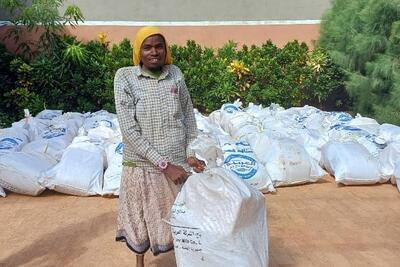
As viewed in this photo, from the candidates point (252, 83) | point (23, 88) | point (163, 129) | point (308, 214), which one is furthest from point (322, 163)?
point (23, 88)

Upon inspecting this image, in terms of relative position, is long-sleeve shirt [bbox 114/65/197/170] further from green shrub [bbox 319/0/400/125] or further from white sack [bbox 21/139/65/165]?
green shrub [bbox 319/0/400/125]

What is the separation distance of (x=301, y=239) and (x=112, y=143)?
8.41 feet

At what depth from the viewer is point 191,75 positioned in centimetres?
961

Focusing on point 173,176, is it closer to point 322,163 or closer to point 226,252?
point 226,252

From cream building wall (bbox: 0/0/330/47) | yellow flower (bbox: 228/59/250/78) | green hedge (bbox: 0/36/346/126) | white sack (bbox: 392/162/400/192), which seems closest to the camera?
white sack (bbox: 392/162/400/192)

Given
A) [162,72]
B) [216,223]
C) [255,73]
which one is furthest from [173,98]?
[255,73]

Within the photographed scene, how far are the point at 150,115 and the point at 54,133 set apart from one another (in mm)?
3732

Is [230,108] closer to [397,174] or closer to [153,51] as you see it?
[397,174]

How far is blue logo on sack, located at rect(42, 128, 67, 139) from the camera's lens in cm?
621

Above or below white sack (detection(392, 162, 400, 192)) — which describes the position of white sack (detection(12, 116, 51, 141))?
above

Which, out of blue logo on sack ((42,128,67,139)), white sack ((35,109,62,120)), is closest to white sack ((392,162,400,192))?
blue logo on sack ((42,128,67,139))

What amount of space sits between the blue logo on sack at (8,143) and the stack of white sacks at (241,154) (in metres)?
0.01

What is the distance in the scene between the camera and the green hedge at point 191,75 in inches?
366

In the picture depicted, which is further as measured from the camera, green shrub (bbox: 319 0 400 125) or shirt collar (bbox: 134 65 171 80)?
green shrub (bbox: 319 0 400 125)
